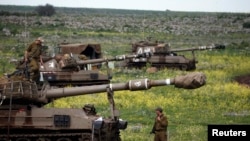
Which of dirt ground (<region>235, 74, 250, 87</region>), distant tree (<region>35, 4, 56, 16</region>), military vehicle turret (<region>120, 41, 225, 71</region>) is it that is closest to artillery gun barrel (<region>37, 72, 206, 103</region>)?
dirt ground (<region>235, 74, 250, 87</region>)

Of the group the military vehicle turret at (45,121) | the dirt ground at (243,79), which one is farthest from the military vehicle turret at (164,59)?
the military vehicle turret at (45,121)

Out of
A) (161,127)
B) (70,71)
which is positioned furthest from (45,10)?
(161,127)

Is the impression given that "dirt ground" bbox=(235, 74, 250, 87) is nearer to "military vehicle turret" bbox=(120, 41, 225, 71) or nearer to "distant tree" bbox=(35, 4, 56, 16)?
"military vehicle turret" bbox=(120, 41, 225, 71)

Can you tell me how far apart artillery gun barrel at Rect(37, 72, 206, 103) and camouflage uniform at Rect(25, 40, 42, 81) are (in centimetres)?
147

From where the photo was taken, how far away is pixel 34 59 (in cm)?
1886

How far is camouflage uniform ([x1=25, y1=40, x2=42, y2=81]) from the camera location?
18.7 m

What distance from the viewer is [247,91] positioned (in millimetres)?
31094

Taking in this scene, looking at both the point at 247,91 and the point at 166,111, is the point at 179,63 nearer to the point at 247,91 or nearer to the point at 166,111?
the point at 247,91

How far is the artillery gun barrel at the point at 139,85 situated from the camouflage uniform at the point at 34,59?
147cm

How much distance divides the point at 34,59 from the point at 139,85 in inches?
178

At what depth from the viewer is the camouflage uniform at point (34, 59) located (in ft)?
61.3

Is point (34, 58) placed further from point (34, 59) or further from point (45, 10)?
point (45, 10)

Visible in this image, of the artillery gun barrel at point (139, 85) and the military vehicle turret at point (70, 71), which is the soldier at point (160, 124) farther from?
the military vehicle turret at point (70, 71)

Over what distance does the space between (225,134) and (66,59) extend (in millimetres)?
15399
